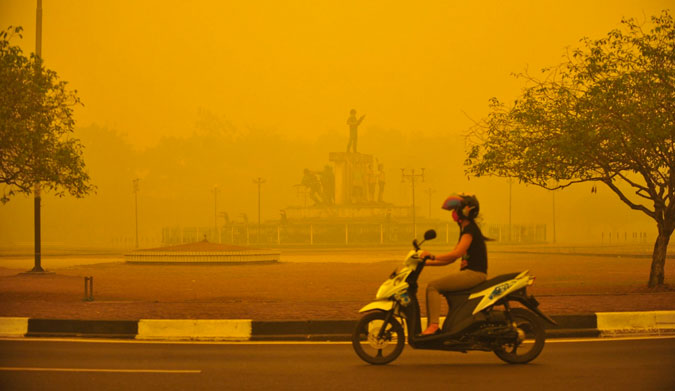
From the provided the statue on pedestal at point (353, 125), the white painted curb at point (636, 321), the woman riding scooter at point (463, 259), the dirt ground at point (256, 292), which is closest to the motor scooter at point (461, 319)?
the woman riding scooter at point (463, 259)

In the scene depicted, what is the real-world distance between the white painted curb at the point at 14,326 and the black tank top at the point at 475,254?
727 centimetres

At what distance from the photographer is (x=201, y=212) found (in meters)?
129

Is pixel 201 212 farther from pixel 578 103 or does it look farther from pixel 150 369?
pixel 150 369

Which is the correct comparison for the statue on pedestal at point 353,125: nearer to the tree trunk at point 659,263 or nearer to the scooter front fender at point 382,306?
the tree trunk at point 659,263

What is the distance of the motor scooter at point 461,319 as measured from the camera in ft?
32.7

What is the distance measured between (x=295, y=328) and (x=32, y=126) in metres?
16.5

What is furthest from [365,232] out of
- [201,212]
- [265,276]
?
[265,276]

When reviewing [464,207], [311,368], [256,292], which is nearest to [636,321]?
[464,207]

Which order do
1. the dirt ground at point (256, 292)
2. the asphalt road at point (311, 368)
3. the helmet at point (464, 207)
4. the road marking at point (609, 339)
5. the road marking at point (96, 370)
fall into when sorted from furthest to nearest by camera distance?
the dirt ground at point (256, 292)
the road marking at point (609, 339)
the helmet at point (464, 207)
the road marking at point (96, 370)
the asphalt road at point (311, 368)

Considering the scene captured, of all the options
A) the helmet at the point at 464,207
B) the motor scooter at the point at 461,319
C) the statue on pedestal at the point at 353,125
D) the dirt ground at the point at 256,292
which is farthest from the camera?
the statue on pedestal at the point at 353,125

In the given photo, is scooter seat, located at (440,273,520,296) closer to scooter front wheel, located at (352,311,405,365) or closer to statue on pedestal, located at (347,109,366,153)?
scooter front wheel, located at (352,311,405,365)

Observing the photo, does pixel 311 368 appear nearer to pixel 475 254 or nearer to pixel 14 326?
pixel 475 254

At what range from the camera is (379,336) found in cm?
1022

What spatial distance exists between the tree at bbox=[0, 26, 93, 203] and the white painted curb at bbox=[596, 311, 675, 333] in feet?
55.6
